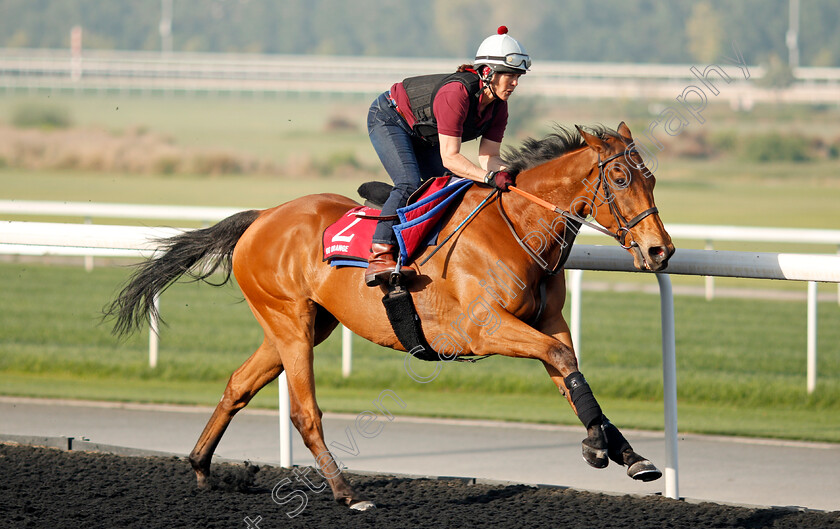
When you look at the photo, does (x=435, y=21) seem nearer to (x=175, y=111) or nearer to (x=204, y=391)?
(x=175, y=111)

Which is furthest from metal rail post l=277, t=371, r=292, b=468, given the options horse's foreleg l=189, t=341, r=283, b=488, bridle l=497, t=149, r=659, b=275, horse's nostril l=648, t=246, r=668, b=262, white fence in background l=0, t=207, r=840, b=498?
horse's nostril l=648, t=246, r=668, b=262

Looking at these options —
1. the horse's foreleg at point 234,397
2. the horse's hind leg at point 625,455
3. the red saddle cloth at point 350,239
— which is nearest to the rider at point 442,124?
the red saddle cloth at point 350,239

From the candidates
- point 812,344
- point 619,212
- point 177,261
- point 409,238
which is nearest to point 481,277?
point 409,238

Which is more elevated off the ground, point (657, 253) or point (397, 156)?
point (397, 156)

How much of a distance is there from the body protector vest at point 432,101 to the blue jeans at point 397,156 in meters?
0.09

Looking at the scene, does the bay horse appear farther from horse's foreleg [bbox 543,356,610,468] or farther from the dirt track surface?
the dirt track surface

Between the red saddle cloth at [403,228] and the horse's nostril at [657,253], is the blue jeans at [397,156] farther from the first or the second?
the horse's nostril at [657,253]

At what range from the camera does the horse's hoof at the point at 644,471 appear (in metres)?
3.53

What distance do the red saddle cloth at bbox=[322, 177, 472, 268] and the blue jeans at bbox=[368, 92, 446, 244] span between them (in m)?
0.06

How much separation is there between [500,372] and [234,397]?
3.64 meters

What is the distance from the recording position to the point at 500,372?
7973 millimetres

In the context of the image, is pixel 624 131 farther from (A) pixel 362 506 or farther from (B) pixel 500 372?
(B) pixel 500 372

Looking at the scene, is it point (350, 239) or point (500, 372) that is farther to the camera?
point (500, 372)

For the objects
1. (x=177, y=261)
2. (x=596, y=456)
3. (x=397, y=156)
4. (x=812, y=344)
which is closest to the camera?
(x=596, y=456)
